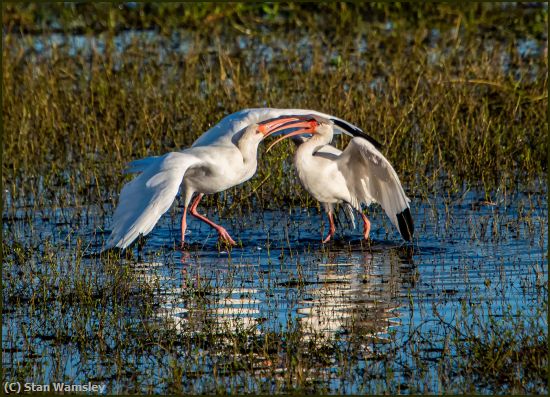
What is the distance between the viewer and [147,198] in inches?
246

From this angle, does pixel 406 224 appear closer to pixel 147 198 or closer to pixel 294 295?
pixel 294 295

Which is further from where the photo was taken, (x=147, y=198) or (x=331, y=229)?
(x=331, y=229)

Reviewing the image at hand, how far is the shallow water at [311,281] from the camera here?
5125 mm

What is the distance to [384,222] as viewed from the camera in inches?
328

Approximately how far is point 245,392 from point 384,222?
12.5ft

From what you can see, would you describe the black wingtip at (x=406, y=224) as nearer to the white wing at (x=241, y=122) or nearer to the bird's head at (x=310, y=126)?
the white wing at (x=241, y=122)

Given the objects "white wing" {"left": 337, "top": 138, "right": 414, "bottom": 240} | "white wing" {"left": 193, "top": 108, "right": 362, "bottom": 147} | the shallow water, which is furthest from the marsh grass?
"white wing" {"left": 193, "top": 108, "right": 362, "bottom": 147}

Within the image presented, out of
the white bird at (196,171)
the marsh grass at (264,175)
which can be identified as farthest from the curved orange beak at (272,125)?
the marsh grass at (264,175)

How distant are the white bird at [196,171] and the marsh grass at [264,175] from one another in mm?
392

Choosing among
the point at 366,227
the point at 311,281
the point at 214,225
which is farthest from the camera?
the point at 366,227

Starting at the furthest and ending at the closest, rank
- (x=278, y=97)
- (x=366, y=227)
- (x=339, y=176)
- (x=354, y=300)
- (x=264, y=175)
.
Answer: (x=278, y=97), (x=264, y=175), (x=339, y=176), (x=366, y=227), (x=354, y=300)

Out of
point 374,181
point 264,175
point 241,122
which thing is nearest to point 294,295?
point 374,181

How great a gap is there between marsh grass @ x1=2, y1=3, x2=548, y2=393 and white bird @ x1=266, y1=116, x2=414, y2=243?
35 centimetres

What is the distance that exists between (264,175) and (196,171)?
1168 mm
